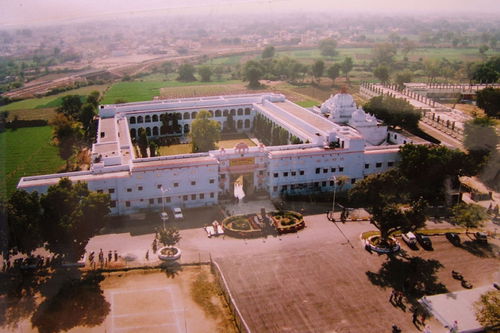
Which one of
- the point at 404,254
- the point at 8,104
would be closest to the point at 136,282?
the point at 404,254

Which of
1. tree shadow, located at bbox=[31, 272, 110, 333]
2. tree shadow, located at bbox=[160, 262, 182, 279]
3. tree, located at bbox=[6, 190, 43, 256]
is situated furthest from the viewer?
tree shadow, located at bbox=[160, 262, 182, 279]

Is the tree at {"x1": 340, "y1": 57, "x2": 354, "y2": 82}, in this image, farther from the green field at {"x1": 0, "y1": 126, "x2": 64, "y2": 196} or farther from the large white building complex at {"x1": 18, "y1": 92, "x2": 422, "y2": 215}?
the green field at {"x1": 0, "y1": 126, "x2": 64, "y2": 196}

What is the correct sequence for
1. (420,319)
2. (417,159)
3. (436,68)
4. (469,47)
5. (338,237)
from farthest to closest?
(469,47) → (436,68) → (417,159) → (338,237) → (420,319)

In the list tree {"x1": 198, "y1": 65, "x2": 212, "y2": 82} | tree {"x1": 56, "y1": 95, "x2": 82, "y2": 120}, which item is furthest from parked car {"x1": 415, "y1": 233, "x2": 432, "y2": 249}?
tree {"x1": 198, "y1": 65, "x2": 212, "y2": 82}

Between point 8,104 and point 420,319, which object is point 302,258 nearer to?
point 420,319

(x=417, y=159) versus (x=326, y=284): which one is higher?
(x=417, y=159)

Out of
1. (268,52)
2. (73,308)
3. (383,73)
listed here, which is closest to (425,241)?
(73,308)
